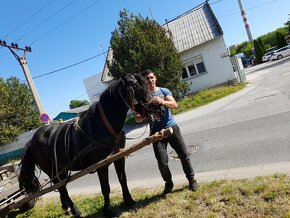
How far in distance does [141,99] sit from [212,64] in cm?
1847

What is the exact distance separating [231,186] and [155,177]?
2.63m

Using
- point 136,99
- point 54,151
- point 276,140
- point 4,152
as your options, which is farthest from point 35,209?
point 4,152

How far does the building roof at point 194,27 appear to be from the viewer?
21906 millimetres

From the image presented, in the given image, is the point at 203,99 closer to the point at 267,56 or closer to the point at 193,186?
the point at 193,186

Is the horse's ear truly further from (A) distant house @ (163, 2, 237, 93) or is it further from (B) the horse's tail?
(A) distant house @ (163, 2, 237, 93)

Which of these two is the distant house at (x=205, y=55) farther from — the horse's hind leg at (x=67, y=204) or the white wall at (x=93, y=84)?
A: the white wall at (x=93, y=84)

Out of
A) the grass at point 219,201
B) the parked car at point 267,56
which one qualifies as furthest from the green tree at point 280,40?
the grass at point 219,201

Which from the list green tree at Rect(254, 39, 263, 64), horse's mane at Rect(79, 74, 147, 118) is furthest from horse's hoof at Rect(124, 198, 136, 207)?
green tree at Rect(254, 39, 263, 64)

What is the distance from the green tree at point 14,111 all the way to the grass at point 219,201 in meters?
25.4

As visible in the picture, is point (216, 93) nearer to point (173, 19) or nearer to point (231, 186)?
point (173, 19)

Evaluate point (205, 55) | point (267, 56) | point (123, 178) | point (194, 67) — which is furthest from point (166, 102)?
point (267, 56)

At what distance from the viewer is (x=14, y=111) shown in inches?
1177

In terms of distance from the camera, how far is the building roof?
2191cm

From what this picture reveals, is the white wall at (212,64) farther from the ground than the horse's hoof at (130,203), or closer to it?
farther from the ground
